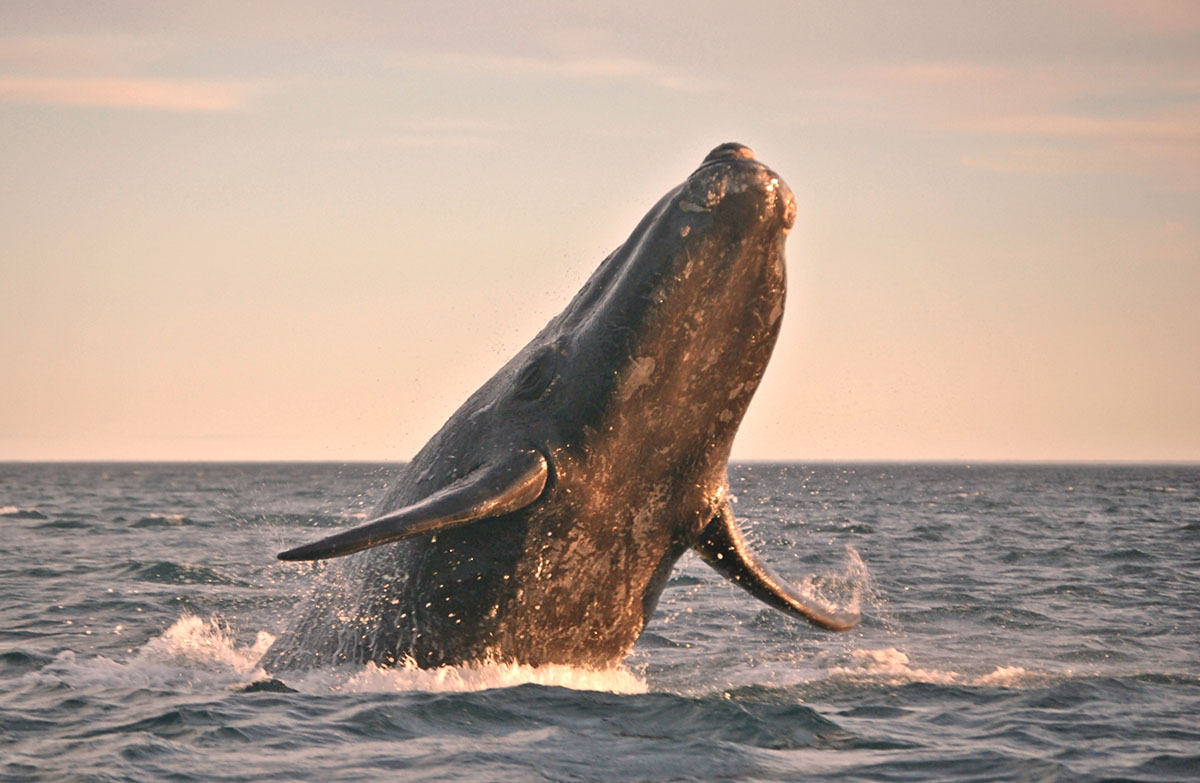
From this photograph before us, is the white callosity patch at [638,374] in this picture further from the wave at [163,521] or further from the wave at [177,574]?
the wave at [163,521]

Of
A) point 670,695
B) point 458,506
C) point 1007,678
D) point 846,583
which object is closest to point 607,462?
point 458,506

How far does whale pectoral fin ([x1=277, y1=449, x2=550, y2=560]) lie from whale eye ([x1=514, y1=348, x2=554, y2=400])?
0.45 metres

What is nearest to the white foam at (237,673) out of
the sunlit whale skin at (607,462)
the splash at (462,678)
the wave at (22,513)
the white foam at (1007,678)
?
the splash at (462,678)

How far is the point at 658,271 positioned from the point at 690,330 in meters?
0.40

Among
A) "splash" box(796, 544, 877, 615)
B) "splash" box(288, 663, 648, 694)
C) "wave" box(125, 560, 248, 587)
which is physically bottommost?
"wave" box(125, 560, 248, 587)

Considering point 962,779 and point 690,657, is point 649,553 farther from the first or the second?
point 690,657

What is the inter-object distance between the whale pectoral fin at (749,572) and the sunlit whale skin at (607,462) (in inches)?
0.5

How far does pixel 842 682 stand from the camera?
11.7m

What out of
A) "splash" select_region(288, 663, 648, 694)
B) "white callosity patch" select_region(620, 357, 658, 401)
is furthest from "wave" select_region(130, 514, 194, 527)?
"white callosity patch" select_region(620, 357, 658, 401)

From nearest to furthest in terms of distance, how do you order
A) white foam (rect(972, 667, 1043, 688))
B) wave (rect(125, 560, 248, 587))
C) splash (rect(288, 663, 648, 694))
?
splash (rect(288, 663, 648, 694)), white foam (rect(972, 667, 1043, 688)), wave (rect(125, 560, 248, 587))

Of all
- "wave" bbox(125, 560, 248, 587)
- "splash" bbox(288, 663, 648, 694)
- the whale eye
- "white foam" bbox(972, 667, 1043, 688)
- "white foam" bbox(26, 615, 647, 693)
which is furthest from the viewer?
"wave" bbox(125, 560, 248, 587)

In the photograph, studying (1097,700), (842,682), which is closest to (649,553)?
(842,682)

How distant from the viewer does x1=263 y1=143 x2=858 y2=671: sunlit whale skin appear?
26.8ft

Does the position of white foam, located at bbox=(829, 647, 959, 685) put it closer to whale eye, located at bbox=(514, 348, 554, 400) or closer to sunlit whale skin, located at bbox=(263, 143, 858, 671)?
sunlit whale skin, located at bbox=(263, 143, 858, 671)
